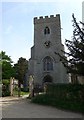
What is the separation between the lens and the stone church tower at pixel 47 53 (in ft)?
161

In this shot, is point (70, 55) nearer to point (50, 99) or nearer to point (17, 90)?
point (50, 99)

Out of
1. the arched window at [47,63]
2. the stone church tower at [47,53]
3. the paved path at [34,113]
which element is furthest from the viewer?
the arched window at [47,63]

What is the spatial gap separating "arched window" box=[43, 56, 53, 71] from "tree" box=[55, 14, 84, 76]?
32.1 meters

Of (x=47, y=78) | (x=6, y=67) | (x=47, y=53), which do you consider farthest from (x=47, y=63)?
(x=6, y=67)

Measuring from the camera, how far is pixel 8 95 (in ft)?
96.6

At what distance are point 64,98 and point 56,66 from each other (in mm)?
31534

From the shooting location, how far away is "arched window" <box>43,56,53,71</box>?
4962cm

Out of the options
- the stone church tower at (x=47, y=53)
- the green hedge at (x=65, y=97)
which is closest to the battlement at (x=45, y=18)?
the stone church tower at (x=47, y=53)

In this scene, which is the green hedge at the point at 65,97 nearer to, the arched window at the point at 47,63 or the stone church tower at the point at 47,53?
the stone church tower at the point at 47,53

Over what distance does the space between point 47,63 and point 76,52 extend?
3420cm

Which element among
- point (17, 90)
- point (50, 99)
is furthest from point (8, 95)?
point (50, 99)

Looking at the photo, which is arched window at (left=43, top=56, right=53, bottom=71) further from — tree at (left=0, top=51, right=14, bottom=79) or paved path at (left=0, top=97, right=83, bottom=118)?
paved path at (left=0, top=97, right=83, bottom=118)

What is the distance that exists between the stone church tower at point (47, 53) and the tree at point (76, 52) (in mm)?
31708

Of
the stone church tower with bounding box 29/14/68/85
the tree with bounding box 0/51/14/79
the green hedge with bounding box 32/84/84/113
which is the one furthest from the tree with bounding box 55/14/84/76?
the stone church tower with bounding box 29/14/68/85
